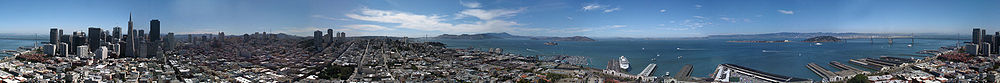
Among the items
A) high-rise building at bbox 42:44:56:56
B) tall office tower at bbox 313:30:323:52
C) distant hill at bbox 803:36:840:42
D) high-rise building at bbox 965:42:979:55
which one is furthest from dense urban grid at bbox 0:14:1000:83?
distant hill at bbox 803:36:840:42

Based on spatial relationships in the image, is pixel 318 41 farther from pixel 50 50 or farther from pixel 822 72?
pixel 822 72

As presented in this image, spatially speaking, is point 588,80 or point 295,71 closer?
point 295,71

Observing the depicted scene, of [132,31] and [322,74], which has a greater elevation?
[132,31]

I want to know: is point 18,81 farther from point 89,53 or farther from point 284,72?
point 89,53

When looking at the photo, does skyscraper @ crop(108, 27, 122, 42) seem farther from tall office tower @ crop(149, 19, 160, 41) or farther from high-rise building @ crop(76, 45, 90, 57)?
tall office tower @ crop(149, 19, 160, 41)

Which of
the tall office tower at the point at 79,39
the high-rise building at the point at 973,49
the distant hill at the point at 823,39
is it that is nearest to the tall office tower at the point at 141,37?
the tall office tower at the point at 79,39

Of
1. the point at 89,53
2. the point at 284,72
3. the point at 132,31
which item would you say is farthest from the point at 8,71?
the point at 284,72

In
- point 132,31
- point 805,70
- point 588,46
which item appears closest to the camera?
point 132,31
